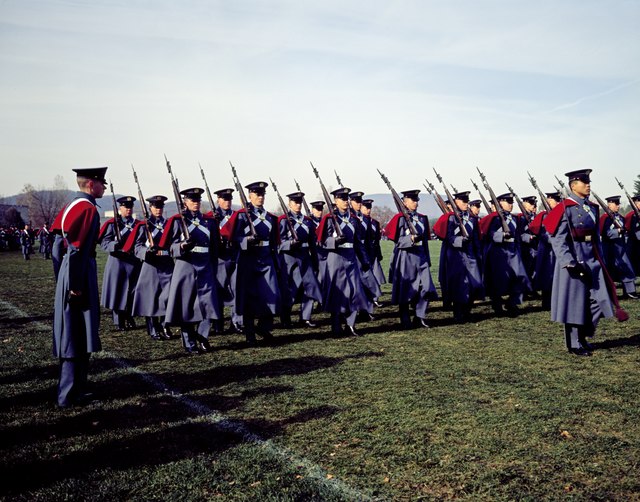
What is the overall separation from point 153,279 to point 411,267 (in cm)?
450

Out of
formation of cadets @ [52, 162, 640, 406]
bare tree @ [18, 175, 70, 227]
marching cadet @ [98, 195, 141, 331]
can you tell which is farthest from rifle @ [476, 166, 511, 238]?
bare tree @ [18, 175, 70, 227]

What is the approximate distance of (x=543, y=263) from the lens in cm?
1142

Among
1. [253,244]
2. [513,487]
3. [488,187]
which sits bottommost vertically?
[513,487]

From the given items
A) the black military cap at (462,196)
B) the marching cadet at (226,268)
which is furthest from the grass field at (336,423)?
the black military cap at (462,196)

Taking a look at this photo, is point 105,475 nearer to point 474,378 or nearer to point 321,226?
point 474,378

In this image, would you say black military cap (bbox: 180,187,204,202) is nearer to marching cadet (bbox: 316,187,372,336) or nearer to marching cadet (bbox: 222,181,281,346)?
marching cadet (bbox: 222,181,281,346)

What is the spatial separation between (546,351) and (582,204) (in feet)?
6.70

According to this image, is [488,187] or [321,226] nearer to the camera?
[321,226]

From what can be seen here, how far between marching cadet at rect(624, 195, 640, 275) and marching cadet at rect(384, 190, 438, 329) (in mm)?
6486

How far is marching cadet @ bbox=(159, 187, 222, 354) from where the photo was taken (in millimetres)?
7871

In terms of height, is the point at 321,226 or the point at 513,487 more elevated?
the point at 321,226

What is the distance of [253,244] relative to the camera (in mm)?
Result: 8477

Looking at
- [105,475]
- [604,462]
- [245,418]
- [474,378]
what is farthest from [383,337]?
[105,475]

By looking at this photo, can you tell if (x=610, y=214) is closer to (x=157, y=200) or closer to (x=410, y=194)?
(x=410, y=194)
